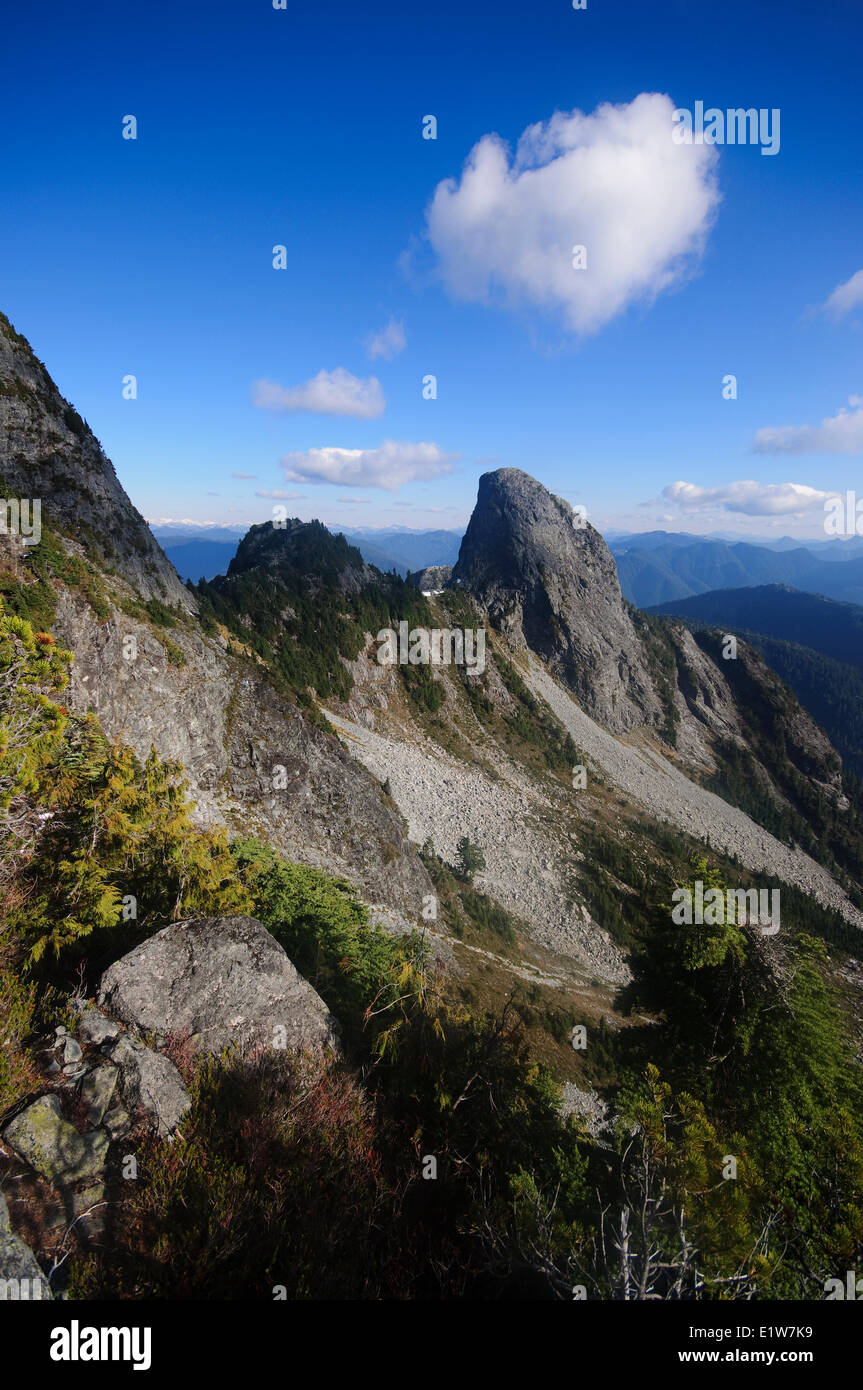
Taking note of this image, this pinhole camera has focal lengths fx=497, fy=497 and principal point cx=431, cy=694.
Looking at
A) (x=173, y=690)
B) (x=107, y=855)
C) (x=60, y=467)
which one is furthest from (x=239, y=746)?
(x=60, y=467)

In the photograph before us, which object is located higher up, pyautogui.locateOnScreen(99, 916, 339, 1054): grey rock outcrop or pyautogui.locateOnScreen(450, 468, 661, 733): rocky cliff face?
pyautogui.locateOnScreen(450, 468, 661, 733): rocky cliff face

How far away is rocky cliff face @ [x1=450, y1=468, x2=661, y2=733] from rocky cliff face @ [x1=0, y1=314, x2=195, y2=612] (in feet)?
222

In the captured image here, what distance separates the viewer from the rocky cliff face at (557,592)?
95.7m

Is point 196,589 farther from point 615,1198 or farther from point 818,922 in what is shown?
point 818,922

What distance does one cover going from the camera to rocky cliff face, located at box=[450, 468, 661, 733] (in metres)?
95.7

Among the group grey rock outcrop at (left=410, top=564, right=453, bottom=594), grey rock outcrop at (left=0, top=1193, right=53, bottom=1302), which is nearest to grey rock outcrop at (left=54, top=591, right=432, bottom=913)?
grey rock outcrop at (left=0, top=1193, right=53, bottom=1302)

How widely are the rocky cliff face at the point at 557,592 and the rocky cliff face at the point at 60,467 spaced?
6764cm

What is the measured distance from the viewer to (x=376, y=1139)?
31.1 ft

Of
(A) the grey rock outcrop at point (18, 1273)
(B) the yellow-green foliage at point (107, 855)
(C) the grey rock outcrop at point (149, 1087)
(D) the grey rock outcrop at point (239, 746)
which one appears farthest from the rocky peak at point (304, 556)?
(A) the grey rock outcrop at point (18, 1273)

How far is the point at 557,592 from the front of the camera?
99062mm

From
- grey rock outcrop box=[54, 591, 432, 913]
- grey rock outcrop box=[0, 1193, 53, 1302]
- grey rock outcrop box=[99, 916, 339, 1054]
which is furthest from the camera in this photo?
grey rock outcrop box=[54, 591, 432, 913]

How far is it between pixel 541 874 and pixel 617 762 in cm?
4066

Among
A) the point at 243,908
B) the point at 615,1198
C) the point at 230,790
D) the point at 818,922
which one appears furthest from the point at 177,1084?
the point at 818,922

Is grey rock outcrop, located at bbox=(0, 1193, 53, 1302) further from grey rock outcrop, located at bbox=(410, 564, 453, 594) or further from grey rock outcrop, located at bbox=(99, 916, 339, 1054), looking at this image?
grey rock outcrop, located at bbox=(410, 564, 453, 594)
